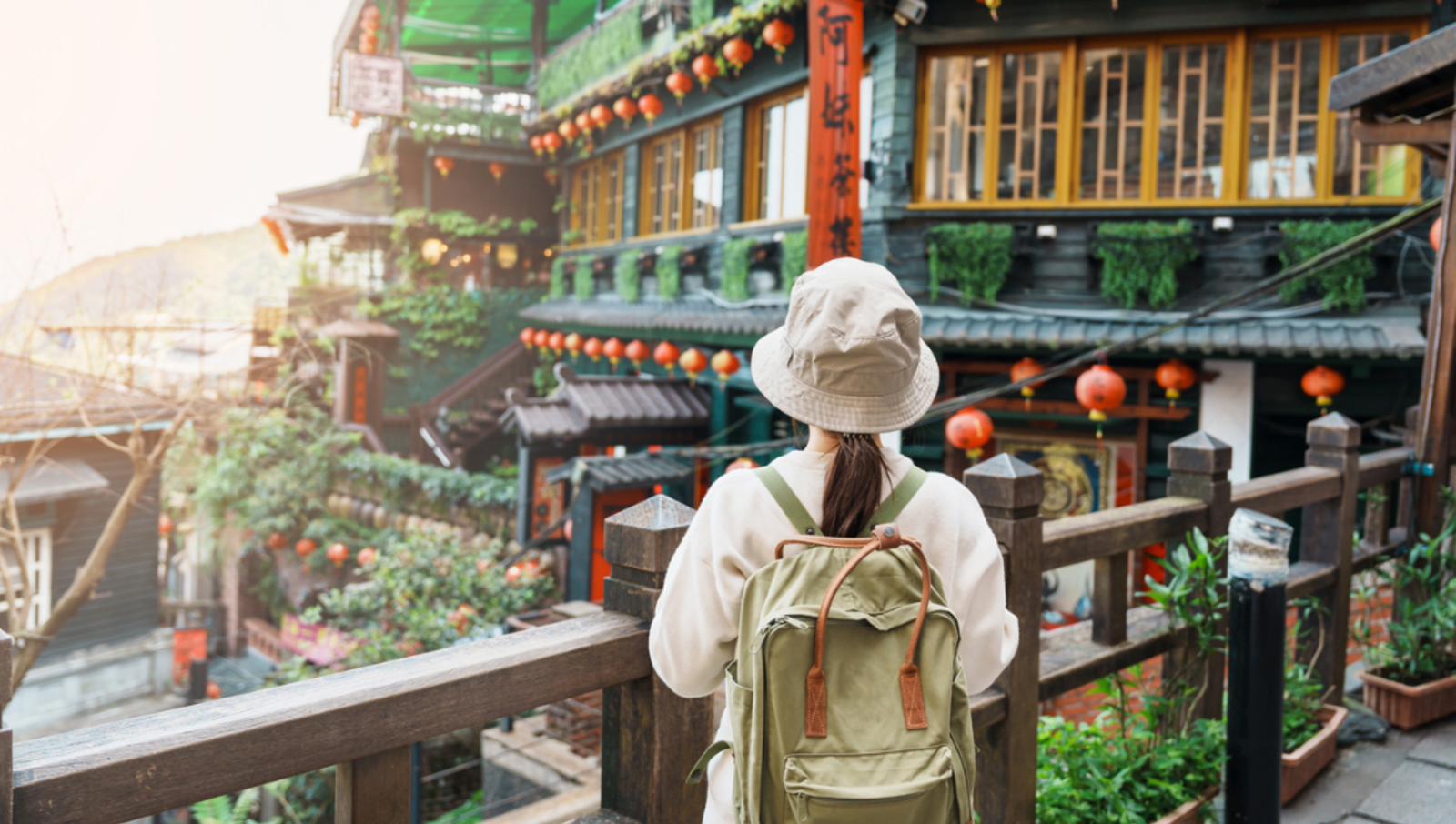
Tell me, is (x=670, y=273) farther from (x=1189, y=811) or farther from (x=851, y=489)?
(x=851, y=489)

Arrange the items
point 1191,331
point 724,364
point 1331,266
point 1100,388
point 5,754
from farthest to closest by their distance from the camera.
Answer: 1. point 724,364
2. point 1191,331
3. point 1331,266
4. point 1100,388
5. point 5,754

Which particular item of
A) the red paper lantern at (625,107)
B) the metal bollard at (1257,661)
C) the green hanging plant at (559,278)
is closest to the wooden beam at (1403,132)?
the metal bollard at (1257,661)

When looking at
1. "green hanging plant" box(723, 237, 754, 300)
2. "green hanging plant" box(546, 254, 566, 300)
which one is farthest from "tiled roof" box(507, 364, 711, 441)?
"green hanging plant" box(546, 254, 566, 300)

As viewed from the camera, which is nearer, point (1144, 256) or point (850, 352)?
point (850, 352)

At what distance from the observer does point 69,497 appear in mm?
14711

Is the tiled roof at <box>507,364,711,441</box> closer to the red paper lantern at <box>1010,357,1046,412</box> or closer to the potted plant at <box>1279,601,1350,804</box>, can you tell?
the red paper lantern at <box>1010,357,1046,412</box>

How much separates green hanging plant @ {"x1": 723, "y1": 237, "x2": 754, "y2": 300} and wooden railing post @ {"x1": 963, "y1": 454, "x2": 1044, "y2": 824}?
28.9 feet

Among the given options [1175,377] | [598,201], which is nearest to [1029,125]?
[1175,377]

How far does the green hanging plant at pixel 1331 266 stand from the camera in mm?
7969

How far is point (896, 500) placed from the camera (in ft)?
5.65

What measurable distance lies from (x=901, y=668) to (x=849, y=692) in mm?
89

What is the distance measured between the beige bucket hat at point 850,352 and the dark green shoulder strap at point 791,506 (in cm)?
12

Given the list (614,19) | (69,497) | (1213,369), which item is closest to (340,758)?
(1213,369)

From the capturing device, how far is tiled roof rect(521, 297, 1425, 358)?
7559 mm
